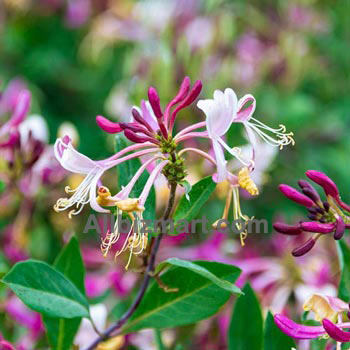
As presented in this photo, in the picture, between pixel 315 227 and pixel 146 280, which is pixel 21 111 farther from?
pixel 315 227

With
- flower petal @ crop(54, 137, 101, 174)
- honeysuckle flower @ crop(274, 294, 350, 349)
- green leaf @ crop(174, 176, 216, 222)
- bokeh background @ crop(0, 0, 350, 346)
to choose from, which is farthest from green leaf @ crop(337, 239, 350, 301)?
bokeh background @ crop(0, 0, 350, 346)

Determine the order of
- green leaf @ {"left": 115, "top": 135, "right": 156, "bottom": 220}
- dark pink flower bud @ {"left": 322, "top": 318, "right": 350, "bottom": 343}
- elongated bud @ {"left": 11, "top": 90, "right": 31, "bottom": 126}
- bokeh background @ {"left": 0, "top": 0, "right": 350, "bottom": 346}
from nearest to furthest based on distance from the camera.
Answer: dark pink flower bud @ {"left": 322, "top": 318, "right": 350, "bottom": 343}
green leaf @ {"left": 115, "top": 135, "right": 156, "bottom": 220}
elongated bud @ {"left": 11, "top": 90, "right": 31, "bottom": 126}
bokeh background @ {"left": 0, "top": 0, "right": 350, "bottom": 346}

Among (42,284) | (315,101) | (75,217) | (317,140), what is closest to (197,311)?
(42,284)

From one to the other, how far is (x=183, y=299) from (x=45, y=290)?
0.42 ft

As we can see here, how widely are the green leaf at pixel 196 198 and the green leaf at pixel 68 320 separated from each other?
0.14 meters

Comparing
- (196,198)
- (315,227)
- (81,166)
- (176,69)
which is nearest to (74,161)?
(81,166)

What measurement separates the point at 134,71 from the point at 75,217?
491mm

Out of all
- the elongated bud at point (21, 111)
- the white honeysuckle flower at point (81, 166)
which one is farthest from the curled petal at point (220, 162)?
the elongated bud at point (21, 111)

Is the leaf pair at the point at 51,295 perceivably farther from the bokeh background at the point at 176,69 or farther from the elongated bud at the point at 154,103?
the bokeh background at the point at 176,69

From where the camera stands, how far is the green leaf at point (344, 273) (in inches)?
21.8

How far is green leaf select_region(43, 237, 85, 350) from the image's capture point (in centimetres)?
61

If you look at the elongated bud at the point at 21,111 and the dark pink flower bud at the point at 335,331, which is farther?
the elongated bud at the point at 21,111

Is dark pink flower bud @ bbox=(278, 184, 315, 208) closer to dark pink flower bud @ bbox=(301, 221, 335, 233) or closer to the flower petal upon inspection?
dark pink flower bud @ bbox=(301, 221, 335, 233)

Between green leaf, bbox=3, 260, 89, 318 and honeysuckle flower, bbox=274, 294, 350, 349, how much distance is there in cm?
19
